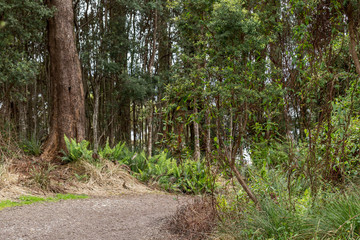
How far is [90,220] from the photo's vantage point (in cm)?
561

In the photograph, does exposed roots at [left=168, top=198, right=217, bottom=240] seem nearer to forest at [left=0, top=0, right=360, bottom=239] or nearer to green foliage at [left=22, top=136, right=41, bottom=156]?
forest at [left=0, top=0, right=360, bottom=239]

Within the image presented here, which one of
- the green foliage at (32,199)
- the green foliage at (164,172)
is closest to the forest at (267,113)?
the green foliage at (32,199)

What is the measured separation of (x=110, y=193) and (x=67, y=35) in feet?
16.5

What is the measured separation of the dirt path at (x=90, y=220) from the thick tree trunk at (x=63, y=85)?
350 cm

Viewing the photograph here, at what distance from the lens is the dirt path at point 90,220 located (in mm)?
4801

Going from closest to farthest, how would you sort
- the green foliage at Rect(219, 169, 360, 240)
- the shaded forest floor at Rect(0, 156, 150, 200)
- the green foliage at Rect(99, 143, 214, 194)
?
the green foliage at Rect(219, 169, 360, 240) → the shaded forest floor at Rect(0, 156, 150, 200) → the green foliage at Rect(99, 143, 214, 194)

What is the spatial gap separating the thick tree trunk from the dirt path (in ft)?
11.5

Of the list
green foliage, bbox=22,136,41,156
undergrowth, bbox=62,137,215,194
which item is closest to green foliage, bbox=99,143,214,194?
undergrowth, bbox=62,137,215,194

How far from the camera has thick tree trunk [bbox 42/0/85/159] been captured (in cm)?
991

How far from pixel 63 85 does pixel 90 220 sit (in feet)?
17.8

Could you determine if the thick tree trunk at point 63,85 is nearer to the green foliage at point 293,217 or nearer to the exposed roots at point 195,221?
the exposed roots at point 195,221

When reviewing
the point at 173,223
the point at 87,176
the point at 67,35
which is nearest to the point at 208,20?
the point at 173,223

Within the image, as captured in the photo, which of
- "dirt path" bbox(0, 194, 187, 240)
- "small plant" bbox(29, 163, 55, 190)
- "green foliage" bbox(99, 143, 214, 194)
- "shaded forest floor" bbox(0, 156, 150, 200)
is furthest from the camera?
"green foliage" bbox(99, 143, 214, 194)

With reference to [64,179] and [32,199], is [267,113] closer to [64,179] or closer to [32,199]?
[32,199]
